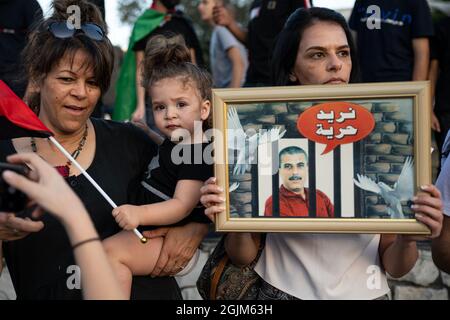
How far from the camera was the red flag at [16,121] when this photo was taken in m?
2.69

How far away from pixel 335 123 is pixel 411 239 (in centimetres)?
54

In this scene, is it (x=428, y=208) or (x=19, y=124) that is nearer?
(x=428, y=208)

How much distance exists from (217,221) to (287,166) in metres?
0.35

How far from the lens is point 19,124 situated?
269cm

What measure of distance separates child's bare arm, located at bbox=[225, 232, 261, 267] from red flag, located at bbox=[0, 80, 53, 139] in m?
0.88

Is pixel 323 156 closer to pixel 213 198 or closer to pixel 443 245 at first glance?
pixel 213 198

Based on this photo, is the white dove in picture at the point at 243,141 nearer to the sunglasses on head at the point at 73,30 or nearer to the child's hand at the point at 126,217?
the child's hand at the point at 126,217

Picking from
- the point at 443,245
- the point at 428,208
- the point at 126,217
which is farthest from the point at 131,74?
the point at 428,208

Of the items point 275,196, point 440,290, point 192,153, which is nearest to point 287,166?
point 275,196

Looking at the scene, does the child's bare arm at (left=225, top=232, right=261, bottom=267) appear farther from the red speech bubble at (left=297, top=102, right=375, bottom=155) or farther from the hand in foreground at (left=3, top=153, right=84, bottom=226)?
the hand in foreground at (left=3, top=153, right=84, bottom=226)

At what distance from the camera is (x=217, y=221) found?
8.45 ft

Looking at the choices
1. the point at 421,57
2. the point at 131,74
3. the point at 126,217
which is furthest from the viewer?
the point at 131,74

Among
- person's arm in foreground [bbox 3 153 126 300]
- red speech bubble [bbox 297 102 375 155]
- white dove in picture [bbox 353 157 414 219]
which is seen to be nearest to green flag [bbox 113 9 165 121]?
red speech bubble [bbox 297 102 375 155]
